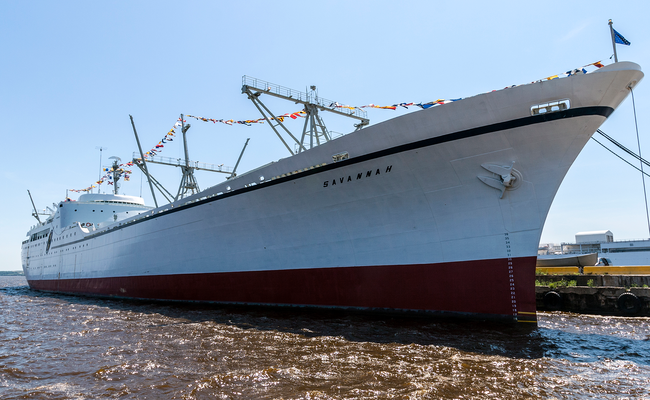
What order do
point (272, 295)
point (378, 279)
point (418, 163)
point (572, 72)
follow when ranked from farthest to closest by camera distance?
point (272, 295), point (378, 279), point (418, 163), point (572, 72)

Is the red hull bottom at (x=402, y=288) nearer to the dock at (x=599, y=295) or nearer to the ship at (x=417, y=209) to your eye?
the ship at (x=417, y=209)

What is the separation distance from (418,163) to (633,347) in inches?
189

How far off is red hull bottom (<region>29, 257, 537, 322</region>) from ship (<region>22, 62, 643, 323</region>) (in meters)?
0.03

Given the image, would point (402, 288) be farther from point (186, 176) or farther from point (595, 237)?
point (595, 237)

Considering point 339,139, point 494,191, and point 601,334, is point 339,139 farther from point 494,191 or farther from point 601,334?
point 601,334

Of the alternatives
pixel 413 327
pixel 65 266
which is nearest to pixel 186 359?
pixel 413 327

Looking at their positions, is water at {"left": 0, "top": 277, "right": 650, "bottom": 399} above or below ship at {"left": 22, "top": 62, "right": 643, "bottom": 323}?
below

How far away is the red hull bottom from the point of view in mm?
7078

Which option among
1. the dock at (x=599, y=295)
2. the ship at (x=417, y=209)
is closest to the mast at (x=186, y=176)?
the ship at (x=417, y=209)

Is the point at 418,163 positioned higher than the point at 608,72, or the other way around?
the point at 608,72

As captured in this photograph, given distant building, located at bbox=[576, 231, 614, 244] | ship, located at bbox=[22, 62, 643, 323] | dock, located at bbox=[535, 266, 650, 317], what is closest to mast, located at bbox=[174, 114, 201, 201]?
ship, located at bbox=[22, 62, 643, 323]

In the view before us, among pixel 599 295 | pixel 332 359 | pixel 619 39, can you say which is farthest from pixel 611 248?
pixel 332 359

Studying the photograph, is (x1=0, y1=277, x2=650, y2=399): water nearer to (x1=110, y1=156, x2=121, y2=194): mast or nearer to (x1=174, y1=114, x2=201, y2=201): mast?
(x1=174, y1=114, x2=201, y2=201): mast

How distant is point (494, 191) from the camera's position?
7.18 meters
